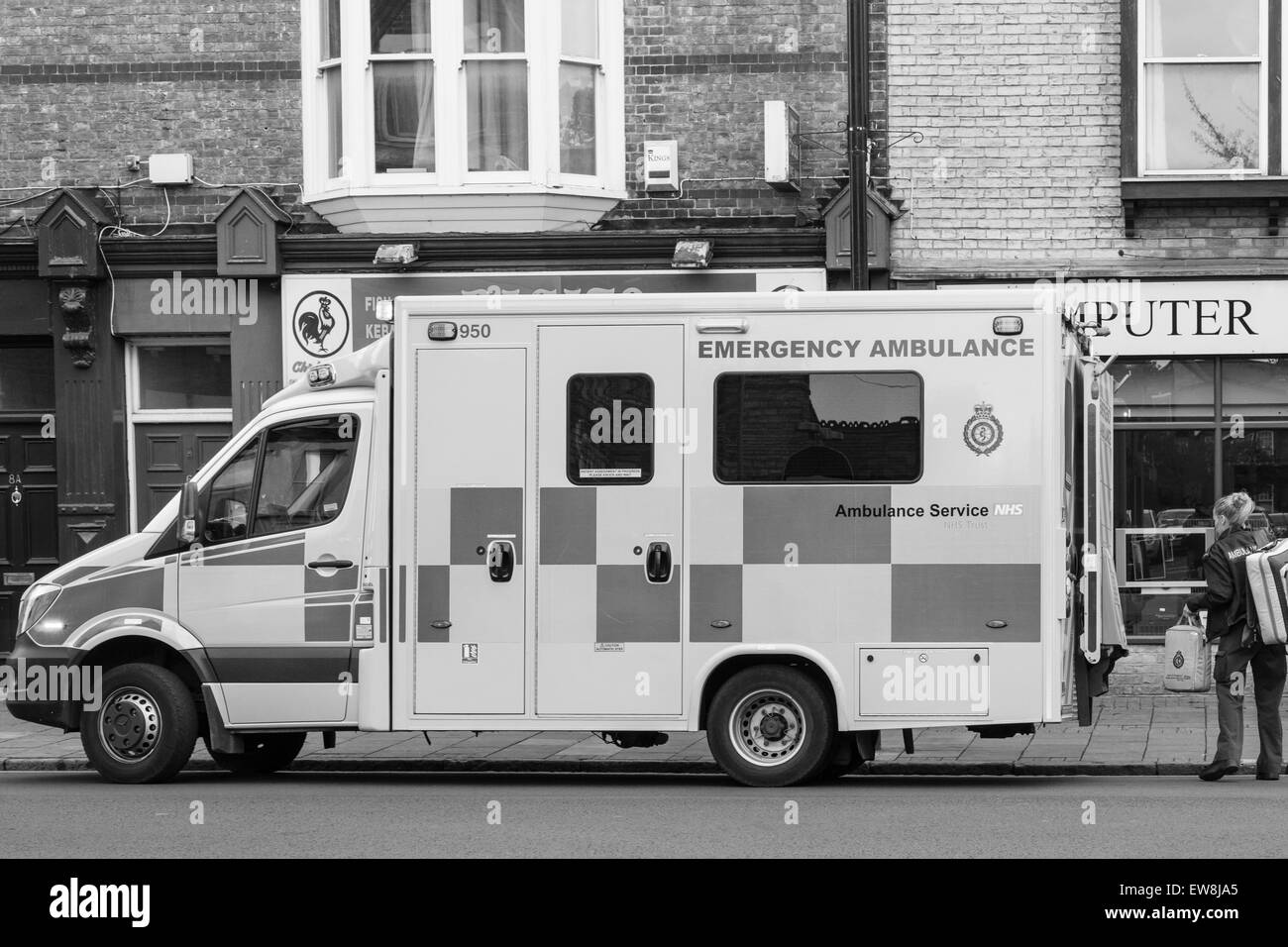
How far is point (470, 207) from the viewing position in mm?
15836

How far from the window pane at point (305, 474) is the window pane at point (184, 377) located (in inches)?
243

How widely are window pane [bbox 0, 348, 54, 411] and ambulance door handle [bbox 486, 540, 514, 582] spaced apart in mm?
8018

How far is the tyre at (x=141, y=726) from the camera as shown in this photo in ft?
34.8

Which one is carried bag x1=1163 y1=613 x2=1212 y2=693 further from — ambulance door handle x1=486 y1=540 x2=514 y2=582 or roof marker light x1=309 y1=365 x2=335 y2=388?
roof marker light x1=309 y1=365 x2=335 y2=388

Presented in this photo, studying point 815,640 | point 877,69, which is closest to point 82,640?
point 815,640

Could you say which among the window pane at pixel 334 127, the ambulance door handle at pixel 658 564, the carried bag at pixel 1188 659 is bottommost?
the carried bag at pixel 1188 659

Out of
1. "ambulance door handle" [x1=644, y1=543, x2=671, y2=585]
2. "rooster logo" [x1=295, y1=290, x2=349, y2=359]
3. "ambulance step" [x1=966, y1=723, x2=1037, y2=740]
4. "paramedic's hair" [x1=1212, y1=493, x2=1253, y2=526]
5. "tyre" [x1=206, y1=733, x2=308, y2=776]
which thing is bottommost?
"tyre" [x1=206, y1=733, x2=308, y2=776]

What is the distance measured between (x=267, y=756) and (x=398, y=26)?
7474 mm

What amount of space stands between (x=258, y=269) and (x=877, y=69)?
592 cm

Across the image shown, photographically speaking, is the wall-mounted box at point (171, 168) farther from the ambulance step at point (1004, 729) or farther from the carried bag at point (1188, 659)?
the carried bag at point (1188, 659)

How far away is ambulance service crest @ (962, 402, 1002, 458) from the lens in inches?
393

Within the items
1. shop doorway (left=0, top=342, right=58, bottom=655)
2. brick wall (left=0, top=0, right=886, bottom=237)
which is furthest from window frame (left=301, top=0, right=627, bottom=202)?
shop doorway (left=0, top=342, right=58, bottom=655)

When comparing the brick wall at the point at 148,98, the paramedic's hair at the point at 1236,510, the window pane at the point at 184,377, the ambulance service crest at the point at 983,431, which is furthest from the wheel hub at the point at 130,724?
the brick wall at the point at 148,98

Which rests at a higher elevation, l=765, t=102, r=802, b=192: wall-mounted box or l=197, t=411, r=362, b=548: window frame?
l=765, t=102, r=802, b=192: wall-mounted box
